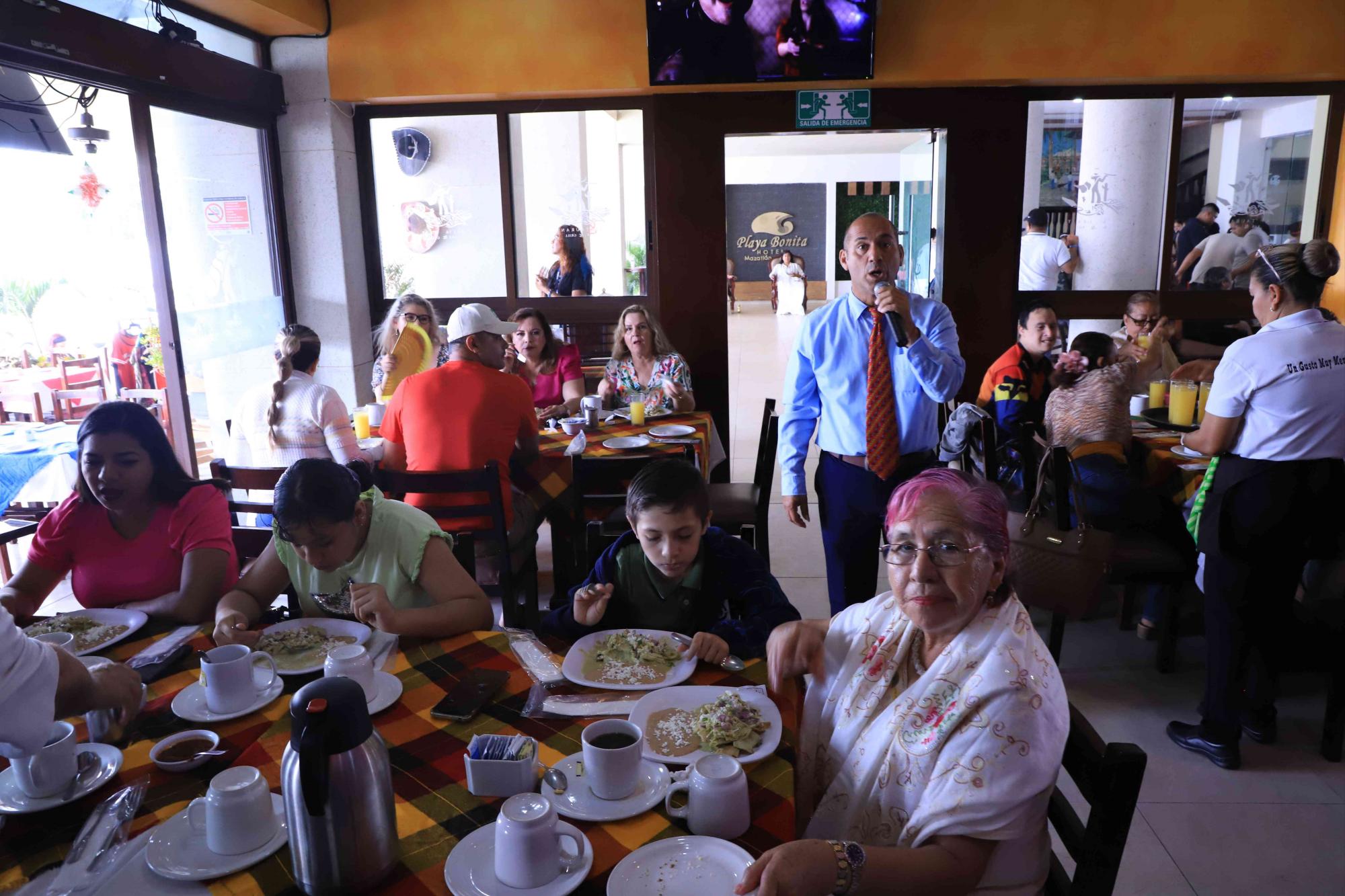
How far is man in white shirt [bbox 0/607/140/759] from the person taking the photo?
4.10 feet

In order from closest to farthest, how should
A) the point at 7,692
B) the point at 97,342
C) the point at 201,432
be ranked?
the point at 7,692 < the point at 201,432 < the point at 97,342

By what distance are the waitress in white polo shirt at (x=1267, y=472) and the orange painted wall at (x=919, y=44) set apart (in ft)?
8.67

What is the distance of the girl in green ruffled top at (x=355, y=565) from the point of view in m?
1.81

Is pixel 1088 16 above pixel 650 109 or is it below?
above

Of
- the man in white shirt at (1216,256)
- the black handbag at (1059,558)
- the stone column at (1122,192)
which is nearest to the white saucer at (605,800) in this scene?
the black handbag at (1059,558)

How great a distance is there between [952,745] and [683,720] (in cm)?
45

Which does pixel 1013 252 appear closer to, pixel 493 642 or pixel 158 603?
pixel 493 642

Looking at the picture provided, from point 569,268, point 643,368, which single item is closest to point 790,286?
point 569,268

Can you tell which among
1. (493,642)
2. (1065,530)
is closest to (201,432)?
(493,642)

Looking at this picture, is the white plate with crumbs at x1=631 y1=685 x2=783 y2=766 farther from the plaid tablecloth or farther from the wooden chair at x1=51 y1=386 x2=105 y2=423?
the wooden chair at x1=51 y1=386 x2=105 y2=423

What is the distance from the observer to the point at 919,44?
4645 mm

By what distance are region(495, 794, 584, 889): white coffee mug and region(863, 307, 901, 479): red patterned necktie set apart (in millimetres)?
1878

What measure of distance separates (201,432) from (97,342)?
1087mm

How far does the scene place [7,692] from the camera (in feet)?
4.07
